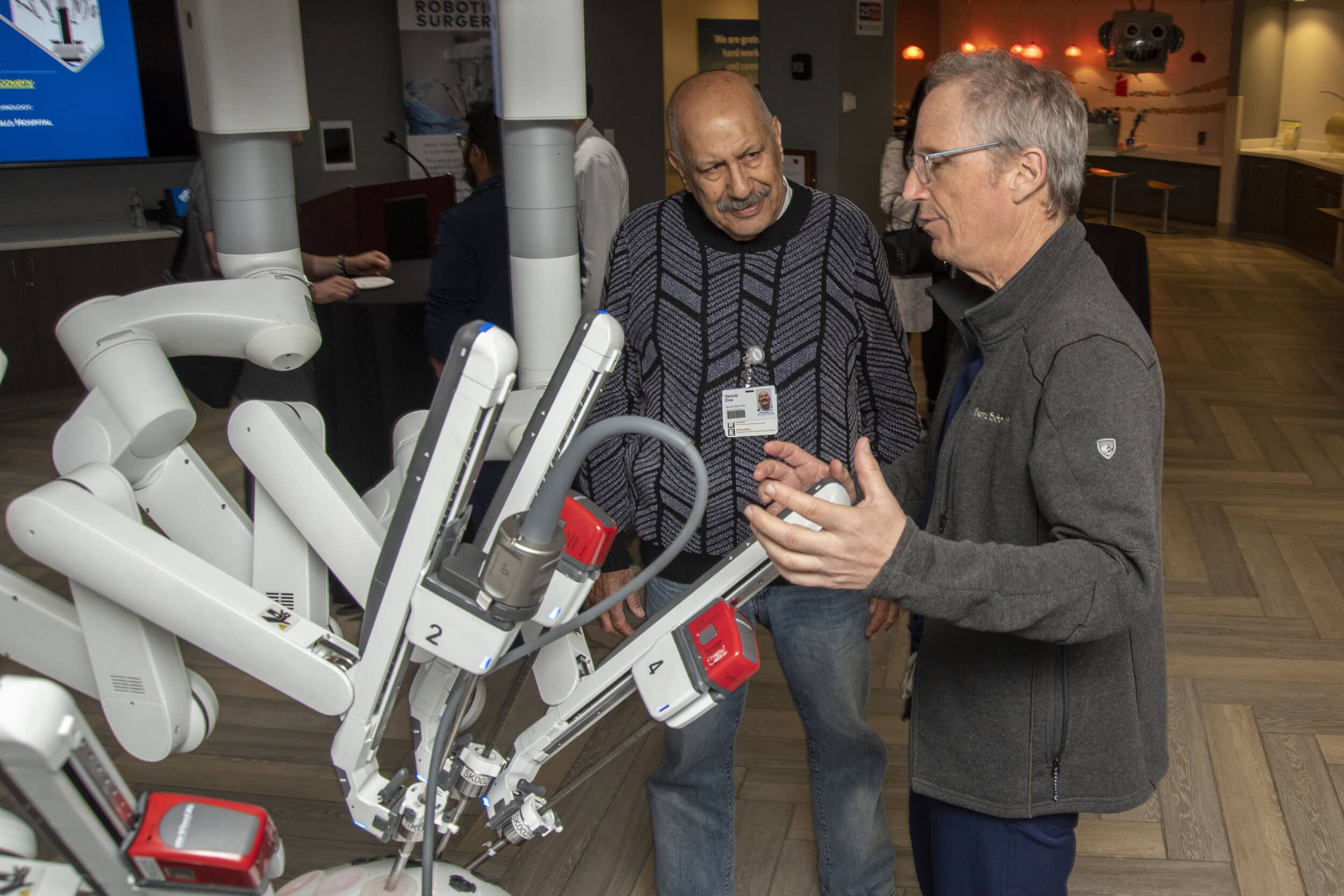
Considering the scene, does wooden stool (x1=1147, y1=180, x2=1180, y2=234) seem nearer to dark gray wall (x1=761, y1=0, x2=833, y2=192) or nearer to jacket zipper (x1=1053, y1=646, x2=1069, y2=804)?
dark gray wall (x1=761, y1=0, x2=833, y2=192)

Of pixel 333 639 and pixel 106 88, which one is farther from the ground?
pixel 106 88

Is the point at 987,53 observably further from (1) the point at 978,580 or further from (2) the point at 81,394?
(2) the point at 81,394

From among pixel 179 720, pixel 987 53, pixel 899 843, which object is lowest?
pixel 899 843

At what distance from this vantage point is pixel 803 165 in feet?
23.2

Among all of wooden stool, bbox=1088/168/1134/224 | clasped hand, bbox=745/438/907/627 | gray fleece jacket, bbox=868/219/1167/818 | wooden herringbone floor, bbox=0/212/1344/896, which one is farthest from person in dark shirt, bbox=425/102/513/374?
wooden stool, bbox=1088/168/1134/224

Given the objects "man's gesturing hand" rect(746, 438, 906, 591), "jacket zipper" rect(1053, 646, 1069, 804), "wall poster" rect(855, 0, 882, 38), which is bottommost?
"jacket zipper" rect(1053, 646, 1069, 804)

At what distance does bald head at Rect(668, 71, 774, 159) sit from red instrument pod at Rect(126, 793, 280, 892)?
118 cm

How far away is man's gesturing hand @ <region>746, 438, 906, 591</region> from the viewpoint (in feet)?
3.39

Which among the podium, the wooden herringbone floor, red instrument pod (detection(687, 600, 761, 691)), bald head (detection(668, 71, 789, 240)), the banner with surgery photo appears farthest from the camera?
the banner with surgery photo

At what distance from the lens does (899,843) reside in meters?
2.36

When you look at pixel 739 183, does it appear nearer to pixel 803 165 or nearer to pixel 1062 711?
pixel 1062 711

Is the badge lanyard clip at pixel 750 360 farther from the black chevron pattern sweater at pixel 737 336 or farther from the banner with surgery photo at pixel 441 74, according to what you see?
the banner with surgery photo at pixel 441 74

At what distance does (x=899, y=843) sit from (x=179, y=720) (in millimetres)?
1476

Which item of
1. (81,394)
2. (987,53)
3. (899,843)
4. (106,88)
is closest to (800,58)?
(106,88)
